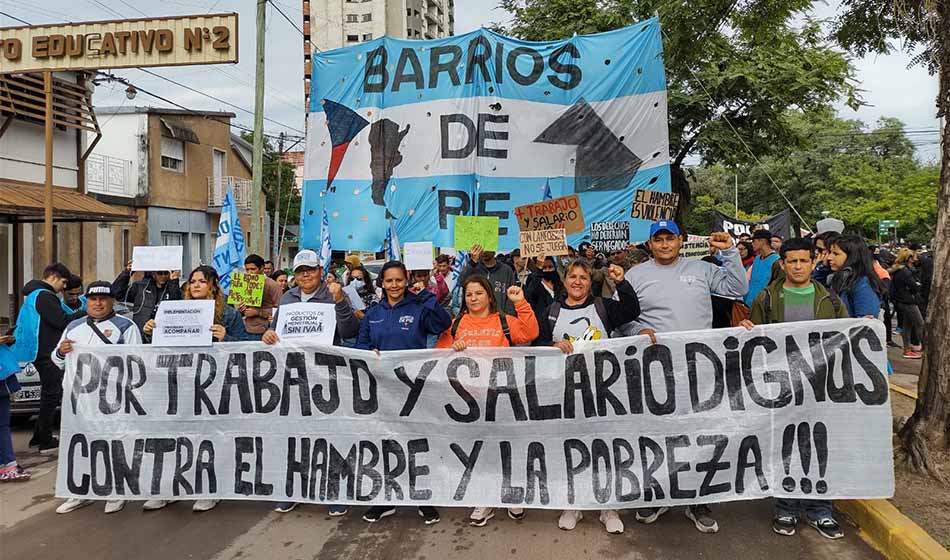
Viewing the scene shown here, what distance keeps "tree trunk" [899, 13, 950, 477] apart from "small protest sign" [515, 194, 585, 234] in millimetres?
2851

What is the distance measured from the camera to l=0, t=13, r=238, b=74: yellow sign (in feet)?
34.7

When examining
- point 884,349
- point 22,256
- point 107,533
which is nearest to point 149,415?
point 107,533

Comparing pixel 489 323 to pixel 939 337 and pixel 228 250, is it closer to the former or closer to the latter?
pixel 939 337

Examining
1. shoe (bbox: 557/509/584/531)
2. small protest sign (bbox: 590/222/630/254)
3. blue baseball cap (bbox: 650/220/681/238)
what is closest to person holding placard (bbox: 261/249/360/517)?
shoe (bbox: 557/509/584/531)

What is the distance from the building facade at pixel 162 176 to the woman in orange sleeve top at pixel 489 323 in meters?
18.5

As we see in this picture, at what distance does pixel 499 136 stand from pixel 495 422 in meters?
3.87

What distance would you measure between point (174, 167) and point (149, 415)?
2347 centimetres

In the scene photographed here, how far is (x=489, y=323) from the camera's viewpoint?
4.96m

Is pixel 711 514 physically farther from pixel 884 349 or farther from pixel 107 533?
pixel 107 533

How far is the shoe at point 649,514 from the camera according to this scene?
469 cm

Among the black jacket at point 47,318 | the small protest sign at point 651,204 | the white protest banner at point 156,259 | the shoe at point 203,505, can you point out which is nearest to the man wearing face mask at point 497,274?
the small protest sign at point 651,204

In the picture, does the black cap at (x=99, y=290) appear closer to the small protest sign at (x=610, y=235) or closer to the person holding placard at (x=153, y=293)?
the person holding placard at (x=153, y=293)

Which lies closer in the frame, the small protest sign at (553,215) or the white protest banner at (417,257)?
the small protest sign at (553,215)

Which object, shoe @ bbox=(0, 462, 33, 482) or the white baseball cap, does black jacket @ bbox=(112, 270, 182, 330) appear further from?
the white baseball cap
